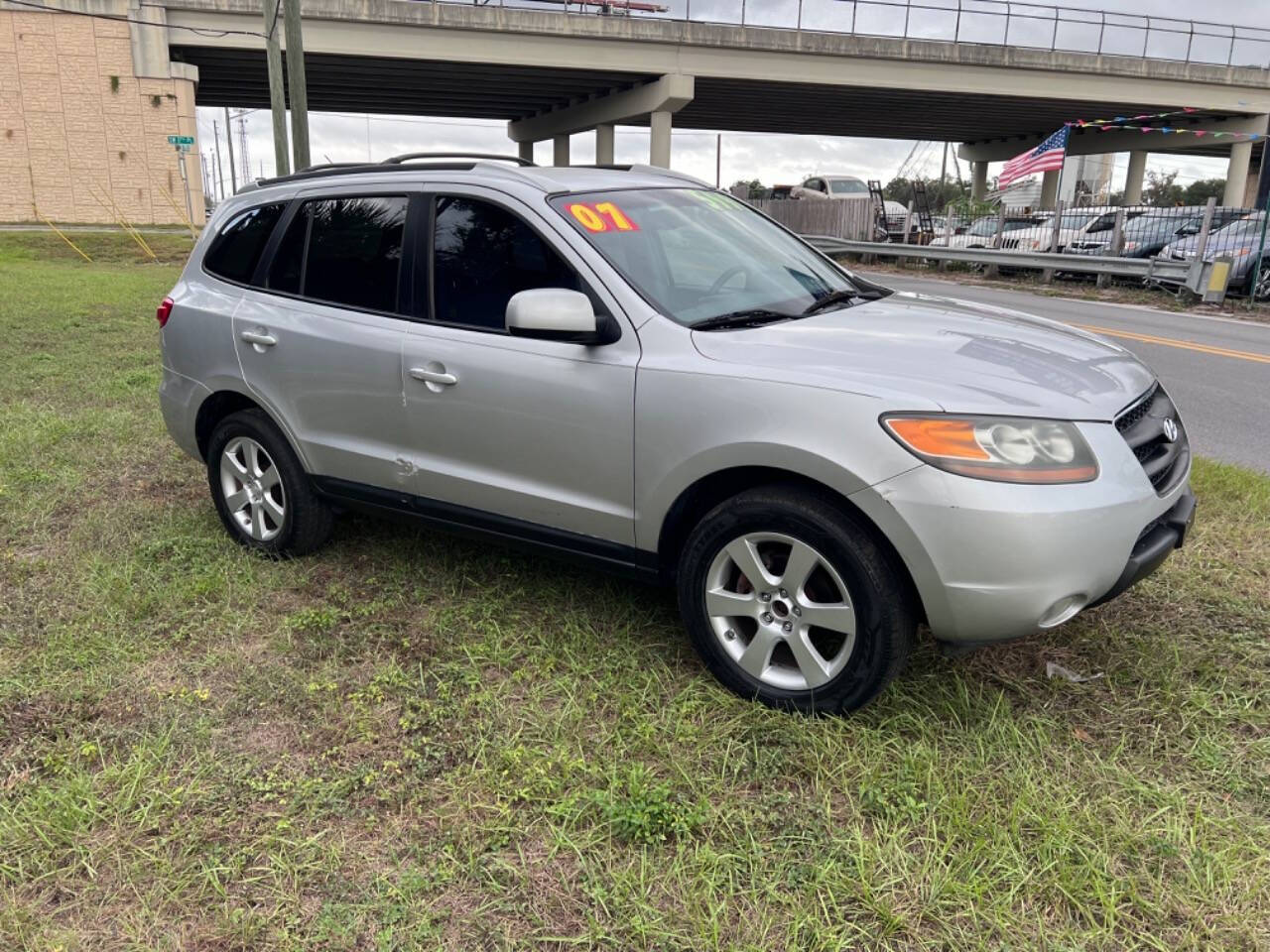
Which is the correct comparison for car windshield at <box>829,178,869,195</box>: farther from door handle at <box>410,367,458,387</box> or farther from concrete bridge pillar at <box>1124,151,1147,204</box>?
door handle at <box>410,367,458,387</box>

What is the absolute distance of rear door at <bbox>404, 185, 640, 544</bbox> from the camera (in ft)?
10.9

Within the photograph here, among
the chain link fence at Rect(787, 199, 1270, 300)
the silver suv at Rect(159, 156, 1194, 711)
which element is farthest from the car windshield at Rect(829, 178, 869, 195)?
the silver suv at Rect(159, 156, 1194, 711)

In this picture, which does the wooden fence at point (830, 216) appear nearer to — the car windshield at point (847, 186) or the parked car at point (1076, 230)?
the car windshield at point (847, 186)

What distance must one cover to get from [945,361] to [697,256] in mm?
1135

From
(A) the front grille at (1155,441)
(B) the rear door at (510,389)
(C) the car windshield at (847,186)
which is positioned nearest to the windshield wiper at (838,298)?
(B) the rear door at (510,389)

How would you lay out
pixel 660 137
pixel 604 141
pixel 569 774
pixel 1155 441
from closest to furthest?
pixel 569 774
pixel 1155 441
pixel 660 137
pixel 604 141

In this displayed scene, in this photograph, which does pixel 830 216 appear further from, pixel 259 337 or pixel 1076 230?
pixel 259 337

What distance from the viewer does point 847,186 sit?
3569 cm

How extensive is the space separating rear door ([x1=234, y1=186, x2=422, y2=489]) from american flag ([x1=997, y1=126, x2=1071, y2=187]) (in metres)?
17.7

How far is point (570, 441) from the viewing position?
3396 mm

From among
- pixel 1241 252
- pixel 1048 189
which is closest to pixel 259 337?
pixel 1241 252

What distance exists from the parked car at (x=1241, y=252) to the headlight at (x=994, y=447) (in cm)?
1527

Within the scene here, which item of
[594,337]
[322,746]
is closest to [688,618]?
[594,337]

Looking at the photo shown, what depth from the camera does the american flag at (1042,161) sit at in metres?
18.8
